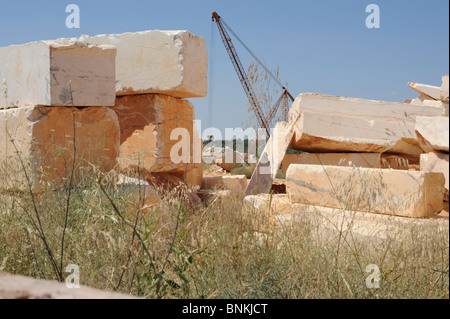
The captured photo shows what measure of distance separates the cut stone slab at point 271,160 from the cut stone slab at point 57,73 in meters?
2.11

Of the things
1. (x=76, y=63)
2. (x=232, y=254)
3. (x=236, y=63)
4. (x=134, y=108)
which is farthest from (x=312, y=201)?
(x=236, y=63)

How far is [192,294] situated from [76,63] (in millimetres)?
2606

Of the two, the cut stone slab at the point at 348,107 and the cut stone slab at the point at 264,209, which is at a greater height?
the cut stone slab at the point at 348,107

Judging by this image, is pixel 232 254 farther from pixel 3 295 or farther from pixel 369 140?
pixel 369 140

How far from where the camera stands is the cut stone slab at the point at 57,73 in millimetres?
3652

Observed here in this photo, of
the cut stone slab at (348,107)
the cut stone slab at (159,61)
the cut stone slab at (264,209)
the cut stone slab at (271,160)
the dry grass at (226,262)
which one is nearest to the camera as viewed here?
the dry grass at (226,262)

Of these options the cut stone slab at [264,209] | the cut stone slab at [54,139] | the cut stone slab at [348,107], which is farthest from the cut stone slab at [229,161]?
the cut stone slab at [54,139]

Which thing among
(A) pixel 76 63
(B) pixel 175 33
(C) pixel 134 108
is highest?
(B) pixel 175 33

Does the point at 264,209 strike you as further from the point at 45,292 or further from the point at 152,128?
the point at 152,128

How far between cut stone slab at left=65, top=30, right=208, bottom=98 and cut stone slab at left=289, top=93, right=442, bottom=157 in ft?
4.23

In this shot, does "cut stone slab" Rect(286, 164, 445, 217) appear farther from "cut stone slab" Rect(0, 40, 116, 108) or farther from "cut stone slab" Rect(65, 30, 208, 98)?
"cut stone slab" Rect(65, 30, 208, 98)

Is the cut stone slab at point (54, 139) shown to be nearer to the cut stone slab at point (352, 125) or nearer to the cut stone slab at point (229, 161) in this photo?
the cut stone slab at point (352, 125)

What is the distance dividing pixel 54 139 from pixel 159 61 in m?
1.80

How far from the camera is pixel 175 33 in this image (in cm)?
501
